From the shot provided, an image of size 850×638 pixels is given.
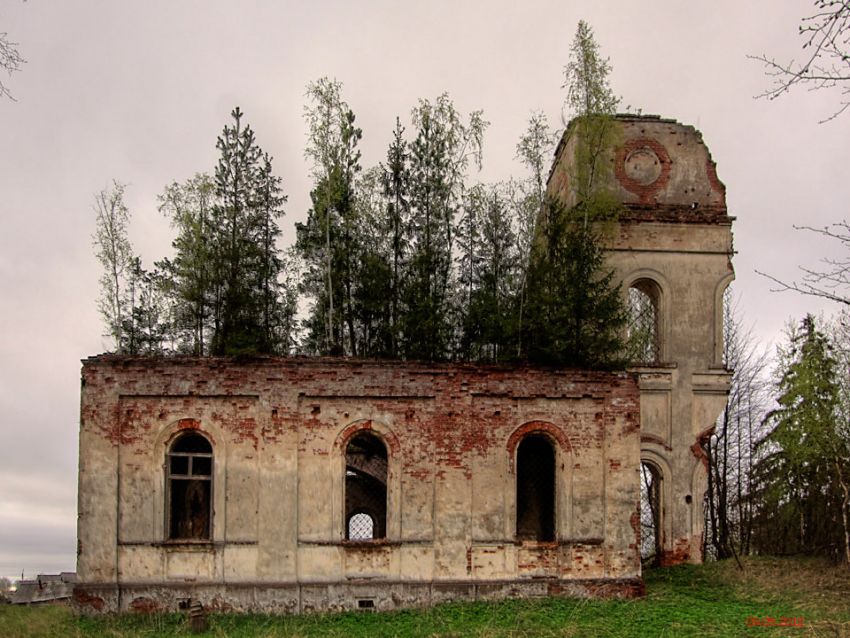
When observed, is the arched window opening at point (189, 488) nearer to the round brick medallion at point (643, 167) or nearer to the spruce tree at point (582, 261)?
the spruce tree at point (582, 261)

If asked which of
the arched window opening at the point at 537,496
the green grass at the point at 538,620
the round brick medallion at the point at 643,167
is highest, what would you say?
the round brick medallion at the point at 643,167

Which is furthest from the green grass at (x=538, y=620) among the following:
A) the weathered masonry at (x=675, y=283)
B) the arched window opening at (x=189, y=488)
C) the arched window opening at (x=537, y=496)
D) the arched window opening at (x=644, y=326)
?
the arched window opening at (x=644, y=326)

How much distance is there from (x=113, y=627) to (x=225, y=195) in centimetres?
1019

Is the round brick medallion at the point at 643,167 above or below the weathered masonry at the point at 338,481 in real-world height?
above

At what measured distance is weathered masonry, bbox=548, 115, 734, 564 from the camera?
20.3 meters

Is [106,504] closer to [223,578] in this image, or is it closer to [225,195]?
[223,578]

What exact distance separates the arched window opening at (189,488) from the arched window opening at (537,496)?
6.50m

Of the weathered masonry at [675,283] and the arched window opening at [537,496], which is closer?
the arched window opening at [537,496]

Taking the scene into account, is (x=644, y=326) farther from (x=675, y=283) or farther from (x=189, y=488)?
(x=189, y=488)

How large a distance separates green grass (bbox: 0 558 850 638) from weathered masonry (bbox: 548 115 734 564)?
11.3ft

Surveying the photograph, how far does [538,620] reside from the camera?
13852 millimetres

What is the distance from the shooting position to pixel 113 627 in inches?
560

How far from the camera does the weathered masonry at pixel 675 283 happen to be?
20.3 m

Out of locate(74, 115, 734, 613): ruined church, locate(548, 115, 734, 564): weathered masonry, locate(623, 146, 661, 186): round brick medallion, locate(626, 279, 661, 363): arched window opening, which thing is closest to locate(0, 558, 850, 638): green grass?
A: locate(74, 115, 734, 613): ruined church
